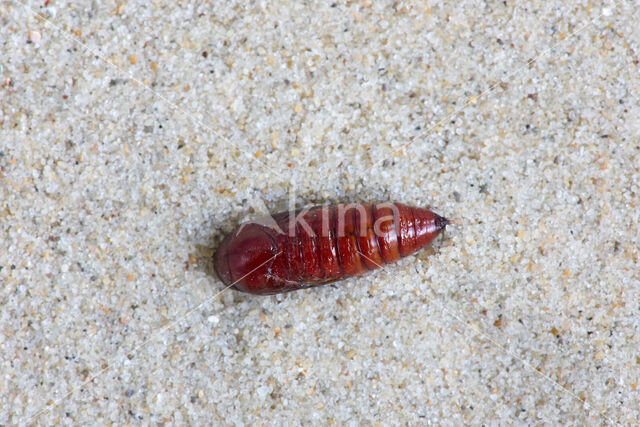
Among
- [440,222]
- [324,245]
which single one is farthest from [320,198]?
[440,222]

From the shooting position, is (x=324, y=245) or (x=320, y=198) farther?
(x=320, y=198)

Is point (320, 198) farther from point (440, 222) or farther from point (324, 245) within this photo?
point (440, 222)

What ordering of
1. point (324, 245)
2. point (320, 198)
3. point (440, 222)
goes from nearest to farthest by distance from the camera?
point (324, 245), point (440, 222), point (320, 198)

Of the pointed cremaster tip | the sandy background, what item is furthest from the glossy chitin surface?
the sandy background

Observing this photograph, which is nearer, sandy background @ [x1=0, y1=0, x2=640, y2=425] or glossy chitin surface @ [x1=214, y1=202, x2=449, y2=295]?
glossy chitin surface @ [x1=214, y1=202, x2=449, y2=295]

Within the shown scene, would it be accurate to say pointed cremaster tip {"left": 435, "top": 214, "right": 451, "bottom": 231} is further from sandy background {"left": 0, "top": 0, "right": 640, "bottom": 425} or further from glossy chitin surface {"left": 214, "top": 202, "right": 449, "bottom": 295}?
sandy background {"left": 0, "top": 0, "right": 640, "bottom": 425}
